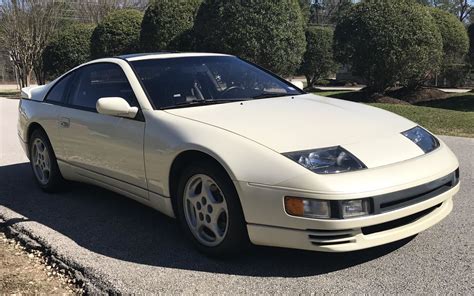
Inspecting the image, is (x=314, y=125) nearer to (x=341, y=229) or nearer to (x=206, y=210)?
(x=341, y=229)

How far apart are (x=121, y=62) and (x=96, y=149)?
2.62 feet

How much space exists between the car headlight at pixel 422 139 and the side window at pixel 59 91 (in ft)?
11.0

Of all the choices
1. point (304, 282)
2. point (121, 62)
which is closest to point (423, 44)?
point (121, 62)

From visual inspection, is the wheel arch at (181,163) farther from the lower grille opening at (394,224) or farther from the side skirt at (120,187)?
the lower grille opening at (394,224)

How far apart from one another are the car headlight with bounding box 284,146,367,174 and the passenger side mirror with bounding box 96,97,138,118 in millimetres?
1460

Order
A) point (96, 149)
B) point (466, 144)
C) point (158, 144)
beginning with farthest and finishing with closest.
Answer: point (466, 144) → point (96, 149) → point (158, 144)

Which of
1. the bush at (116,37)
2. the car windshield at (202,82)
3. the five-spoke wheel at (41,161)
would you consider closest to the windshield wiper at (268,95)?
the car windshield at (202,82)

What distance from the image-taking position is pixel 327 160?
10.7ft

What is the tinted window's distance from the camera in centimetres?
537

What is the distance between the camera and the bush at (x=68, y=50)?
2261cm

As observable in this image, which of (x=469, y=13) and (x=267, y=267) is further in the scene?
(x=469, y=13)

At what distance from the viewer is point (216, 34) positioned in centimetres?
1409

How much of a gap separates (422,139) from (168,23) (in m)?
13.8

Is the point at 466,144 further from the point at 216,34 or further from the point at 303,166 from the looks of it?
the point at 216,34
